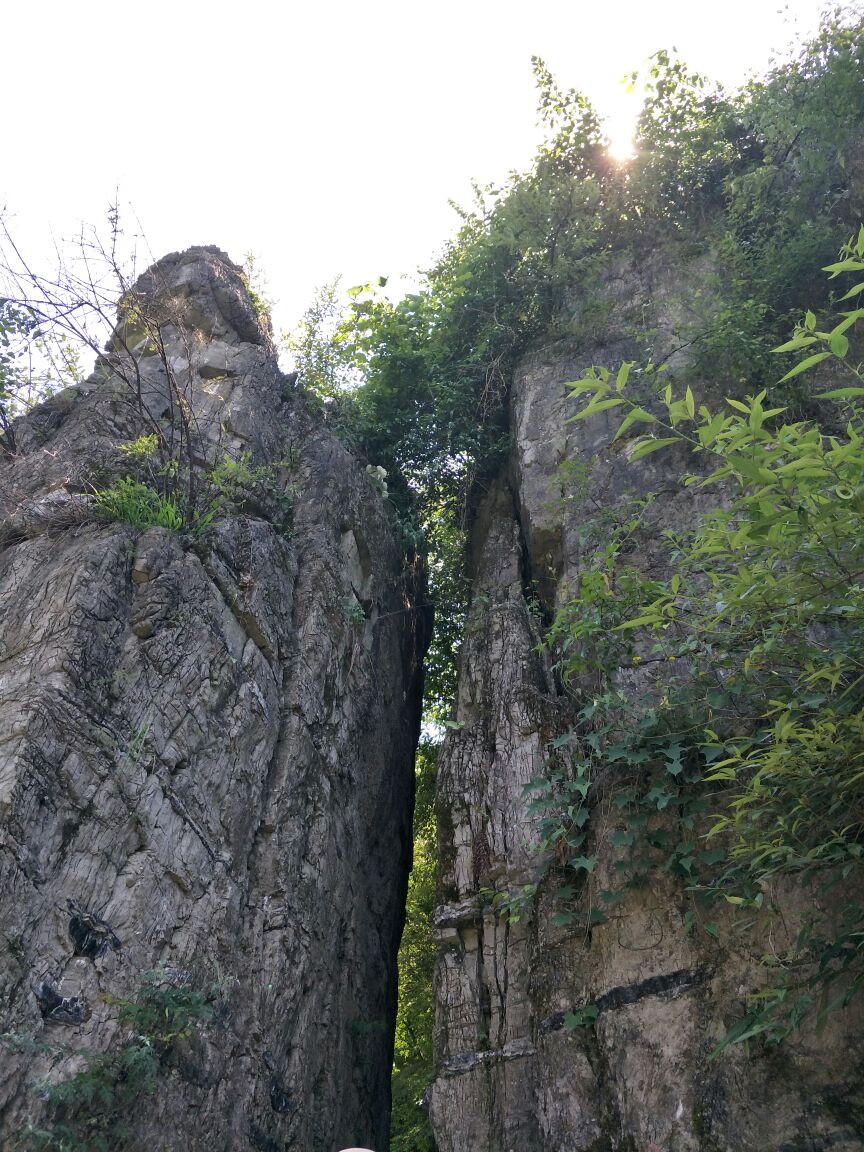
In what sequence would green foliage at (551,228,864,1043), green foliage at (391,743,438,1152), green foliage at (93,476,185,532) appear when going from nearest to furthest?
1. green foliage at (551,228,864,1043)
2. green foliage at (93,476,185,532)
3. green foliage at (391,743,438,1152)

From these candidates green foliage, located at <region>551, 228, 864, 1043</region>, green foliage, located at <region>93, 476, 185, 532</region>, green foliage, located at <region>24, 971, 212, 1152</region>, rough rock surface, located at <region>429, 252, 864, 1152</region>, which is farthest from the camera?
green foliage, located at <region>93, 476, 185, 532</region>

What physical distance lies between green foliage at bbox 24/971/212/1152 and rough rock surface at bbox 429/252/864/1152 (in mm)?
2172

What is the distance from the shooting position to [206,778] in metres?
6.69

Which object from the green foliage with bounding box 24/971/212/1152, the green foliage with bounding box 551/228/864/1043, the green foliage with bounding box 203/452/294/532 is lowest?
the green foliage with bounding box 24/971/212/1152

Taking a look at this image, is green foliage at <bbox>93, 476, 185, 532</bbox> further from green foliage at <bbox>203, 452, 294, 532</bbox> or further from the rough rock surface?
the rough rock surface

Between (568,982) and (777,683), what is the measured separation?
8.45ft

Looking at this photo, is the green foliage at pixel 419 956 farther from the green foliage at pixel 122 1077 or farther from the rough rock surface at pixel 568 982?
the green foliage at pixel 122 1077

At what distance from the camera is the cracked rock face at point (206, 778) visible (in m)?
5.40

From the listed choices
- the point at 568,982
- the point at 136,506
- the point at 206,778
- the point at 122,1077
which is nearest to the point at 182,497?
the point at 136,506

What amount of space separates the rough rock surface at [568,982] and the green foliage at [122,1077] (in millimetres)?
2172

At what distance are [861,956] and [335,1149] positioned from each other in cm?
428

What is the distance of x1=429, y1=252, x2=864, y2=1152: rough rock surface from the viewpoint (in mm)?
5367

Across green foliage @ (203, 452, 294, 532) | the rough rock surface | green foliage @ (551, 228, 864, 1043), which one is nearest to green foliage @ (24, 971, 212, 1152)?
the rough rock surface

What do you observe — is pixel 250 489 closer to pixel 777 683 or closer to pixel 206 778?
pixel 206 778
